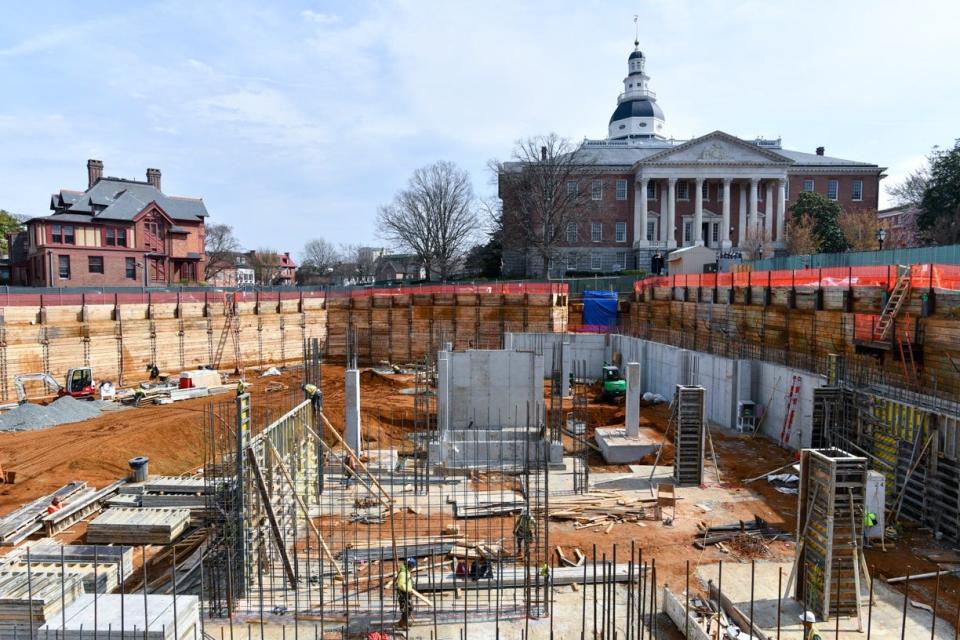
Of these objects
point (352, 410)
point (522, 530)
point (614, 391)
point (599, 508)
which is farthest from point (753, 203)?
point (522, 530)

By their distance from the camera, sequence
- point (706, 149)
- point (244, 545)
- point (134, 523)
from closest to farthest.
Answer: point (244, 545)
point (134, 523)
point (706, 149)

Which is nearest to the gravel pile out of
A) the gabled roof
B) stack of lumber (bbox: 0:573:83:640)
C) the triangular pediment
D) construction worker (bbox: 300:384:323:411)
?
construction worker (bbox: 300:384:323:411)

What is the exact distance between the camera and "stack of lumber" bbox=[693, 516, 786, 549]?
34.3 ft

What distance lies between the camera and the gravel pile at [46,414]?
719 inches

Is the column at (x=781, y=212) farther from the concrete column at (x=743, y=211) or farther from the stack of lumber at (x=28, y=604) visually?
the stack of lumber at (x=28, y=604)

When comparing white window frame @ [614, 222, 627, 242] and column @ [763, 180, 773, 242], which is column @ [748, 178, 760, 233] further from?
white window frame @ [614, 222, 627, 242]

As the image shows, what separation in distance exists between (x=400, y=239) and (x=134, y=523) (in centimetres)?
4585

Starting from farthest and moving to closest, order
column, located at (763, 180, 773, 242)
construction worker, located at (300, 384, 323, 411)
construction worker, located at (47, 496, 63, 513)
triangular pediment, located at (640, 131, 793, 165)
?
column, located at (763, 180, 773, 242)
triangular pediment, located at (640, 131, 793, 165)
construction worker, located at (300, 384, 323, 411)
construction worker, located at (47, 496, 63, 513)

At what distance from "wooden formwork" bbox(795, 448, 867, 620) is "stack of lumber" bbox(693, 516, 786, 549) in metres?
2.36

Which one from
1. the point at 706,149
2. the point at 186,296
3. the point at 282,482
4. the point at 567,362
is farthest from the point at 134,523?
the point at 706,149

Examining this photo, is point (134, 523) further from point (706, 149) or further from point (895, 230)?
point (895, 230)

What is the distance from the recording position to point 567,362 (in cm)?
2392

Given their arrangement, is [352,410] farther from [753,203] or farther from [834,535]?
[753,203]

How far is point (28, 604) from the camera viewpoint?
6992mm
